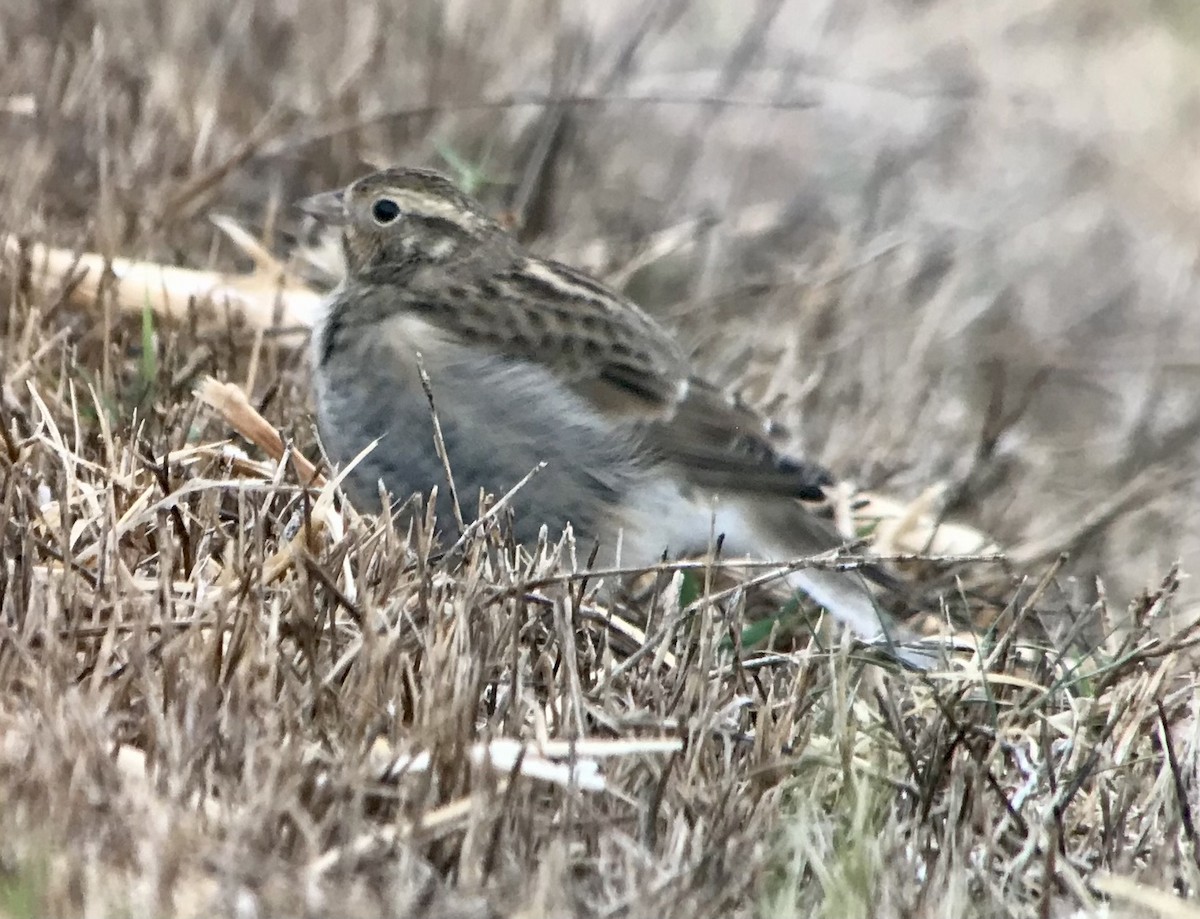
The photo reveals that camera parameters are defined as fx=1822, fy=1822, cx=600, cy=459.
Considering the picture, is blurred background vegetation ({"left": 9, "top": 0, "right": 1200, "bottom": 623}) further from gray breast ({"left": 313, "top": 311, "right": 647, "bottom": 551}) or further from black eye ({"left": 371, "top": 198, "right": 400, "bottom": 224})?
gray breast ({"left": 313, "top": 311, "right": 647, "bottom": 551})

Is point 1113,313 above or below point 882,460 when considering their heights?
above

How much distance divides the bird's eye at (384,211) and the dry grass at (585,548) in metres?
0.45

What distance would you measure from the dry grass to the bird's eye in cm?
45

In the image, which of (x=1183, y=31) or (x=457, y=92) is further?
(x=1183, y=31)

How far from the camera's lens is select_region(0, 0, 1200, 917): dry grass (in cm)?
247

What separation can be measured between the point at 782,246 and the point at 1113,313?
1.47 m

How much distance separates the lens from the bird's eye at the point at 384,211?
464 centimetres

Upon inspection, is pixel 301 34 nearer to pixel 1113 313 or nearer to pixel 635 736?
pixel 1113 313

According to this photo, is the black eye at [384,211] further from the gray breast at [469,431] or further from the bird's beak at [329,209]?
the gray breast at [469,431]

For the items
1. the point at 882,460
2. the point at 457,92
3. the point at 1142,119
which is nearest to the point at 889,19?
the point at 1142,119

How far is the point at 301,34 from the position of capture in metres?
6.72

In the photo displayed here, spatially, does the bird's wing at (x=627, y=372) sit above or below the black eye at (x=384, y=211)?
below

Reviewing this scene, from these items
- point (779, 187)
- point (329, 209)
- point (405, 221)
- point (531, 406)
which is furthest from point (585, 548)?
point (779, 187)

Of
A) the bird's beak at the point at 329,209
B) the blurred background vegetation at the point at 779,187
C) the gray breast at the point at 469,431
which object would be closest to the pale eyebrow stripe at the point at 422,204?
the bird's beak at the point at 329,209
